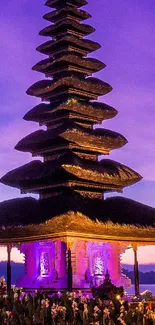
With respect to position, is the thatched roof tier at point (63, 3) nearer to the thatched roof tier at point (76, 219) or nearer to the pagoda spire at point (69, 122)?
the pagoda spire at point (69, 122)

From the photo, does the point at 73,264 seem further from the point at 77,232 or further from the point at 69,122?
the point at 69,122

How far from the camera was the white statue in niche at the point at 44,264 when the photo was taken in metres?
31.3

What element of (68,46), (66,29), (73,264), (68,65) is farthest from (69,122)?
(73,264)

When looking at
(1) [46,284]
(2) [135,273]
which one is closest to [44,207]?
(1) [46,284]

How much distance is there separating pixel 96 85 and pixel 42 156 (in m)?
4.99

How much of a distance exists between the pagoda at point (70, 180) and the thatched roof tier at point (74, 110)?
0.18 feet

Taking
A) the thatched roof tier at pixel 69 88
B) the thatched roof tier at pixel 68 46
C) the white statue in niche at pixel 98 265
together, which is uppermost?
the thatched roof tier at pixel 68 46

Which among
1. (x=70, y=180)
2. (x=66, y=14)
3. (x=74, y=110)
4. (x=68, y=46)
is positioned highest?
(x=66, y=14)

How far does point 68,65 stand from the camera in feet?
111

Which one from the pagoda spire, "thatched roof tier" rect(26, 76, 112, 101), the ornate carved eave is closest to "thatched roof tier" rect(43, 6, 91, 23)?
the pagoda spire

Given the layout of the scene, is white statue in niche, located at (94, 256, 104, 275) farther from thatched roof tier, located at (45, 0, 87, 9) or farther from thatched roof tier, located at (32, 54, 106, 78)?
thatched roof tier, located at (45, 0, 87, 9)

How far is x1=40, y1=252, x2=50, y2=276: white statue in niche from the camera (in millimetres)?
31281

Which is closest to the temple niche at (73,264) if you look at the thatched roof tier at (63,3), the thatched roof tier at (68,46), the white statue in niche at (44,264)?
the white statue in niche at (44,264)

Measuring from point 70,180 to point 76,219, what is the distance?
159 inches
